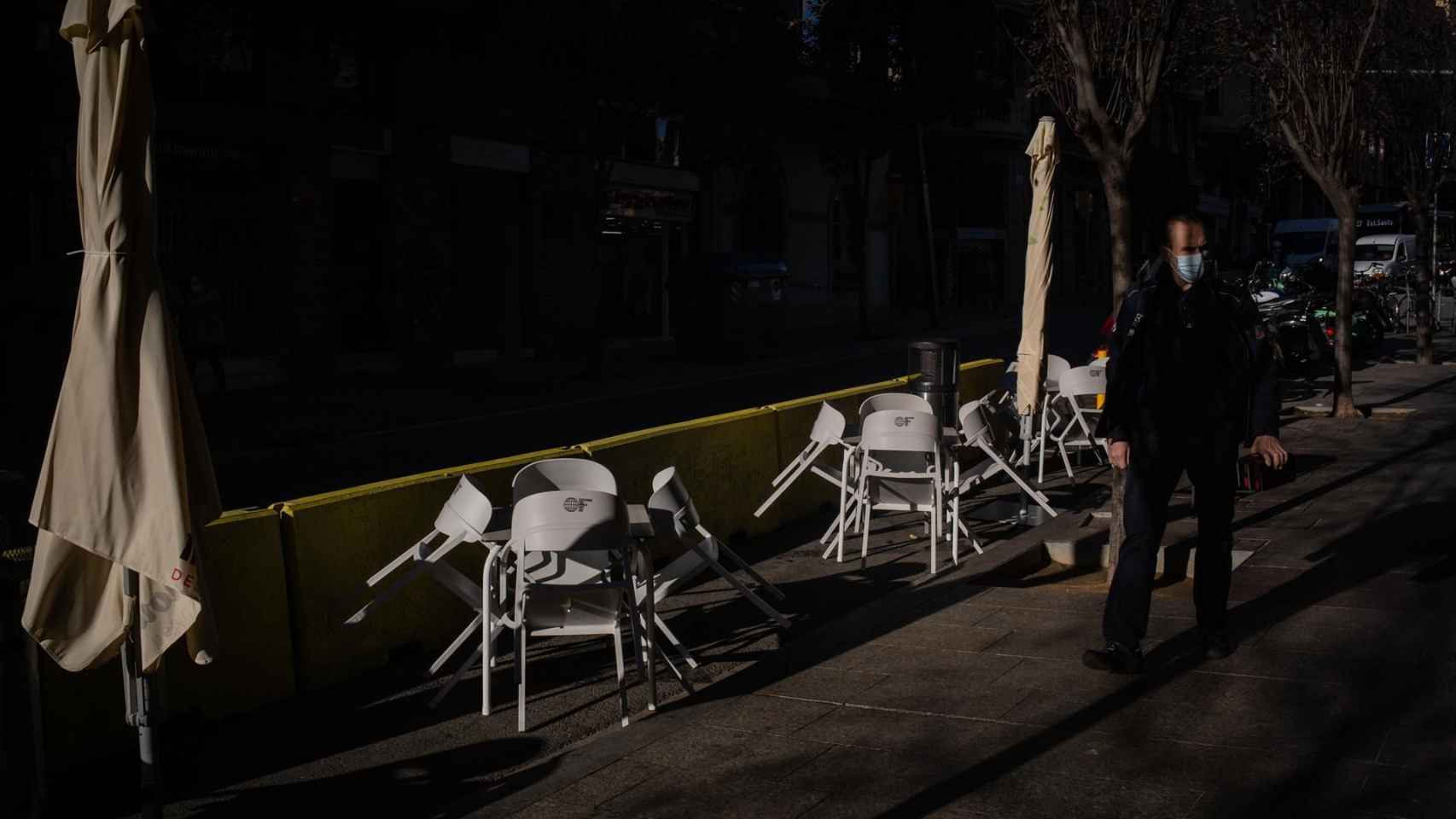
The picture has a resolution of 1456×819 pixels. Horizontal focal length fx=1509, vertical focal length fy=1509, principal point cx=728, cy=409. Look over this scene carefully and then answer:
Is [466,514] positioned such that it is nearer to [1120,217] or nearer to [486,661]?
[486,661]

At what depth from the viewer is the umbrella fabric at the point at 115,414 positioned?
4473mm

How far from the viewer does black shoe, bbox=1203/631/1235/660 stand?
597 cm

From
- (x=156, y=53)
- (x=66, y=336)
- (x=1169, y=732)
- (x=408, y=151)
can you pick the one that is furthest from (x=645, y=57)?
(x=1169, y=732)

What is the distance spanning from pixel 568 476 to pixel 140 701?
2734 mm

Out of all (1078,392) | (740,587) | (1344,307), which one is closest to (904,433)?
(740,587)

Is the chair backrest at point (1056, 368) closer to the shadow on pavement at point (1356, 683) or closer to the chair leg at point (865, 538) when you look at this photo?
the shadow on pavement at point (1356, 683)

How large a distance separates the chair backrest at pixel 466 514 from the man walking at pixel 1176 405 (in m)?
2.50

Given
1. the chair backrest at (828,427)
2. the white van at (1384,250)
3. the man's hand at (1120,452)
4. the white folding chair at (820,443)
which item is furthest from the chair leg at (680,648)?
the white van at (1384,250)

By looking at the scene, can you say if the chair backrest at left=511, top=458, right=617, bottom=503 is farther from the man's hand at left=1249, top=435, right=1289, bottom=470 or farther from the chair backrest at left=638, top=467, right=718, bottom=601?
the man's hand at left=1249, top=435, right=1289, bottom=470

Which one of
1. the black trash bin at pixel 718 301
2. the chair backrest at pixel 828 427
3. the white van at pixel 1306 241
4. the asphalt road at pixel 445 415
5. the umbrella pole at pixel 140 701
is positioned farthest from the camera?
the white van at pixel 1306 241

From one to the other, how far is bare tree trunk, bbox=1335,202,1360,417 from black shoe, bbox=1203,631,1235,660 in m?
9.42

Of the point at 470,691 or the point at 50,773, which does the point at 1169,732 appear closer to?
the point at 470,691

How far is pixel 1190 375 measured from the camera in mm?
5777

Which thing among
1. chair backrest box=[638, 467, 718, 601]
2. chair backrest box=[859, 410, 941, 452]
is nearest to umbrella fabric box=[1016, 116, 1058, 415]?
chair backrest box=[859, 410, 941, 452]
